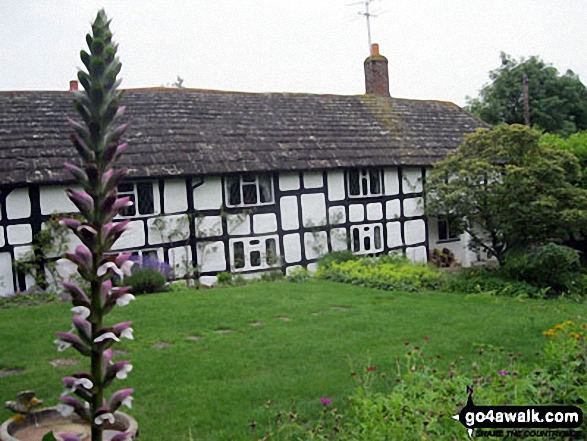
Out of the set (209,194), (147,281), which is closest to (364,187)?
(209,194)

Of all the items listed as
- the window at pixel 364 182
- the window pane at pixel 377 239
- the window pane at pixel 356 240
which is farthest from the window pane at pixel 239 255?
the window pane at pixel 377 239

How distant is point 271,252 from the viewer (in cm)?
1744

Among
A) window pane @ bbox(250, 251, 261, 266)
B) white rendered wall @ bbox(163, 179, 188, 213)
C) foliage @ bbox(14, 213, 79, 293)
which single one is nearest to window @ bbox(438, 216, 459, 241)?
window pane @ bbox(250, 251, 261, 266)

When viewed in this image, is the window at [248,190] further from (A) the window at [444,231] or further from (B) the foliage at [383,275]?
(A) the window at [444,231]

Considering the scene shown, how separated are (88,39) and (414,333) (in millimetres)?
7710

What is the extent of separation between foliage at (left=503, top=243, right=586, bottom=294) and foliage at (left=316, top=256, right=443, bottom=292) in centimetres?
213

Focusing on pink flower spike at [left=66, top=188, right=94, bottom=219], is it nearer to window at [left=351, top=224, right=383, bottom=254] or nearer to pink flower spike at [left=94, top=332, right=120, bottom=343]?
pink flower spike at [left=94, top=332, right=120, bottom=343]

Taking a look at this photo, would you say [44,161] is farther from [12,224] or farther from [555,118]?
[555,118]

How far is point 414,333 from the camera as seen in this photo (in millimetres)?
8820

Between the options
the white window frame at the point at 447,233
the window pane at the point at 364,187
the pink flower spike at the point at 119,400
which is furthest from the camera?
the white window frame at the point at 447,233

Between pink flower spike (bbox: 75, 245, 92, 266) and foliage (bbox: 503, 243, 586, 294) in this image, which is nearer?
pink flower spike (bbox: 75, 245, 92, 266)

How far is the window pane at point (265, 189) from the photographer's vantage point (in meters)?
17.5

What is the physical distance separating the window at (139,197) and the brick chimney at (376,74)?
11.9 metres

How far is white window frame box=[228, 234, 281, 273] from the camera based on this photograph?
16828mm
